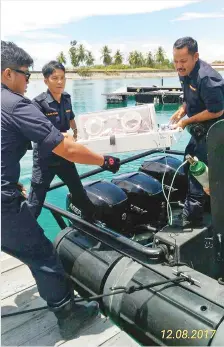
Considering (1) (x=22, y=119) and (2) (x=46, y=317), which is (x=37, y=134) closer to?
(1) (x=22, y=119)

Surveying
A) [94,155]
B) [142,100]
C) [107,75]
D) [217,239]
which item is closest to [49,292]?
[94,155]

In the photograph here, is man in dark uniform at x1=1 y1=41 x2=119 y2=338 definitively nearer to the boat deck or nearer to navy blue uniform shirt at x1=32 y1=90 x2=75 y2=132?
the boat deck

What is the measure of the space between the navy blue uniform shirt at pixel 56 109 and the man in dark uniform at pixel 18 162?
974 mm

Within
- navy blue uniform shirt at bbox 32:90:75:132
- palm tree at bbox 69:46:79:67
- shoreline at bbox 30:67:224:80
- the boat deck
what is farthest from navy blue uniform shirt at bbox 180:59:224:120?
palm tree at bbox 69:46:79:67

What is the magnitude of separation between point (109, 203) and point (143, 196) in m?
0.47

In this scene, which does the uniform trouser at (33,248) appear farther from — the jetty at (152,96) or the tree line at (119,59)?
the tree line at (119,59)

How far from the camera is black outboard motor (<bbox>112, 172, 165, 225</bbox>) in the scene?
3896 millimetres

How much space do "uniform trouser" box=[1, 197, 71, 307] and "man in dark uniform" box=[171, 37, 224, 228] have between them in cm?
114

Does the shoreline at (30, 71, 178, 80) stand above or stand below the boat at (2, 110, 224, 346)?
above

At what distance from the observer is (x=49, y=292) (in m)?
2.71

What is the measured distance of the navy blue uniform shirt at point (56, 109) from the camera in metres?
3.50

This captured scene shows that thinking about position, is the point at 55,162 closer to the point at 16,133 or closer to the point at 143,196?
the point at 16,133
